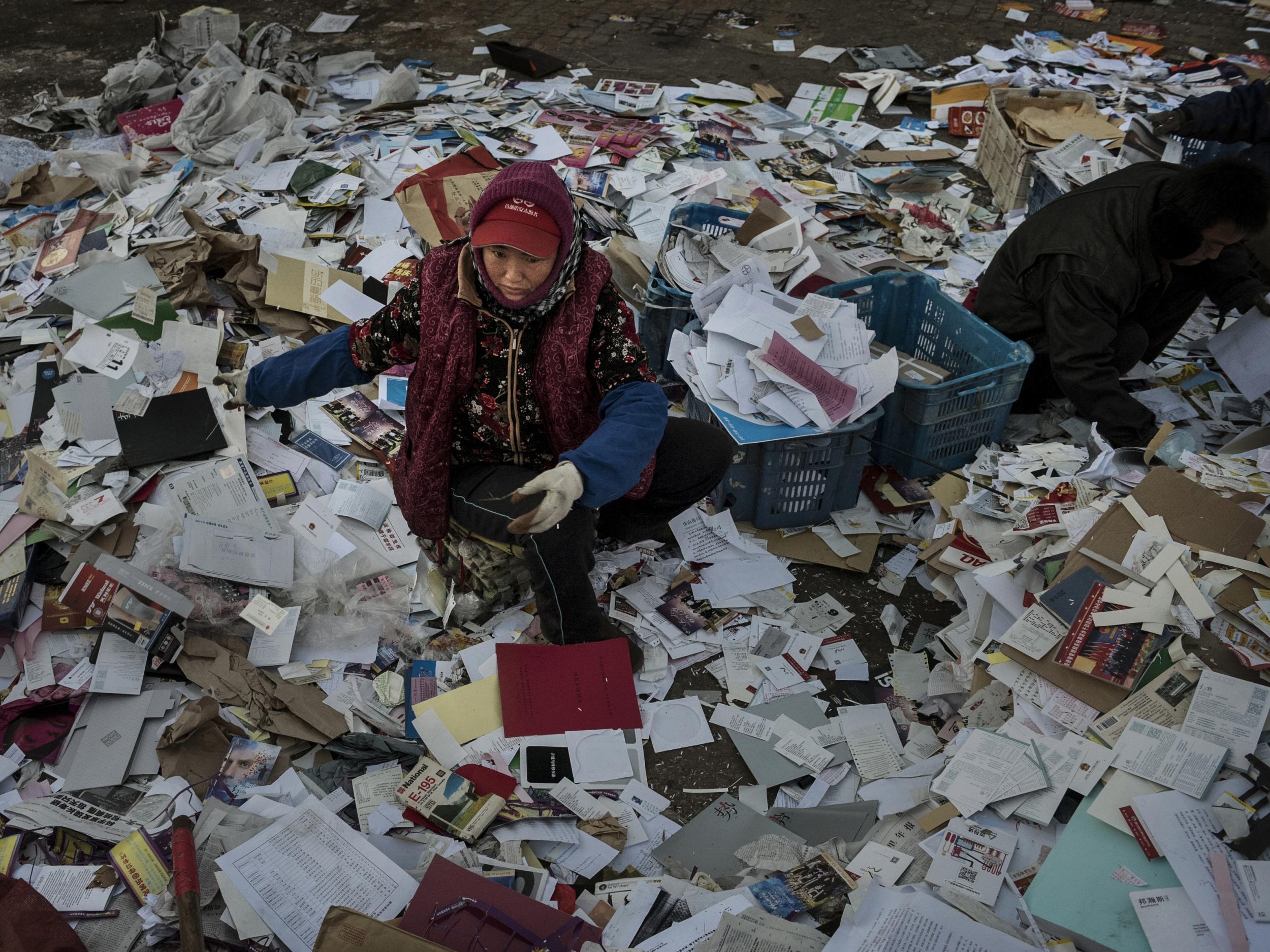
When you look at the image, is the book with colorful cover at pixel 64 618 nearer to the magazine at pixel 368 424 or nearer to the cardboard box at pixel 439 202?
the magazine at pixel 368 424

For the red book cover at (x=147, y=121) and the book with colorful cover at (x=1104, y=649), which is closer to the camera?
the book with colorful cover at (x=1104, y=649)

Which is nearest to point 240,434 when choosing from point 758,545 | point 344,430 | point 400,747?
point 344,430

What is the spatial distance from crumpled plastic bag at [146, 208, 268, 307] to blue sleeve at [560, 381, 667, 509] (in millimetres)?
2305

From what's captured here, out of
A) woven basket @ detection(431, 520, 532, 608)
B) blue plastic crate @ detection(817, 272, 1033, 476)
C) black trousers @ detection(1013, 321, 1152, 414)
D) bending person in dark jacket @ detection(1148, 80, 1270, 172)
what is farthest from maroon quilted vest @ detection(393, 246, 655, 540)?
bending person in dark jacket @ detection(1148, 80, 1270, 172)

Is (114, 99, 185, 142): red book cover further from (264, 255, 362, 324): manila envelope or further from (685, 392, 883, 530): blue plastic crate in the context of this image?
(685, 392, 883, 530): blue plastic crate

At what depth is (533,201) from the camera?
2311mm

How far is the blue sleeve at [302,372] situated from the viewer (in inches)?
104

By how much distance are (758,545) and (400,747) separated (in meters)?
1.46

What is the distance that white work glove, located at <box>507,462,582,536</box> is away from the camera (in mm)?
2275

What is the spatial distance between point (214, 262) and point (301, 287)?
40cm

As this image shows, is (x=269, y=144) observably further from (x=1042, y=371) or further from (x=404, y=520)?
(x=1042, y=371)

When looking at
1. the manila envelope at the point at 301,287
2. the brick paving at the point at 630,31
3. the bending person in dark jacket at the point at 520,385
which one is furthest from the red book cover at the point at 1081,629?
the brick paving at the point at 630,31

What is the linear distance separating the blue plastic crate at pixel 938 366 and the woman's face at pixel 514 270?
5.11 ft

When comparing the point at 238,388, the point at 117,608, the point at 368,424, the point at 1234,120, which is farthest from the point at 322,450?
the point at 1234,120
